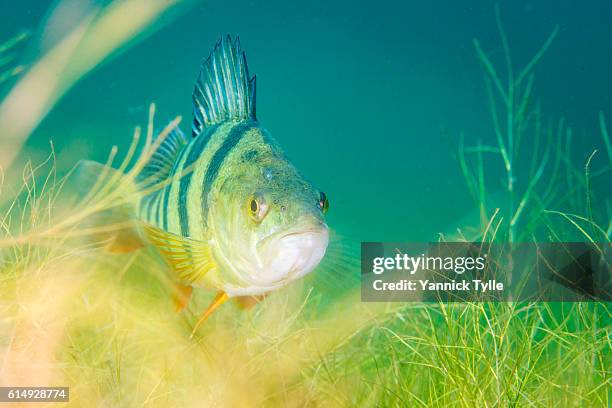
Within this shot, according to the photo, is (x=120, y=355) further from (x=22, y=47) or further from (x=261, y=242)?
(x=22, y=47)

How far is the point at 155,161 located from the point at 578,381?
2.10m

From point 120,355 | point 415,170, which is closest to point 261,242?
point 120,355

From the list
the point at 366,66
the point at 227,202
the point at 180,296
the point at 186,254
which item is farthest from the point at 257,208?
the point at 366,66

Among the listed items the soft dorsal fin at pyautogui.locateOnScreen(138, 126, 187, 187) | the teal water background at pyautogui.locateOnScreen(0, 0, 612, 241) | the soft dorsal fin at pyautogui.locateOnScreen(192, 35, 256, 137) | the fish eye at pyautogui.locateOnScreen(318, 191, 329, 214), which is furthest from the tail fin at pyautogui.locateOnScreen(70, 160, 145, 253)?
the fish eye at pyautogui.locateOnScreen(318, 191, 329, 214)

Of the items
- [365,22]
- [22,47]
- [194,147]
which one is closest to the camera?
[194,147]

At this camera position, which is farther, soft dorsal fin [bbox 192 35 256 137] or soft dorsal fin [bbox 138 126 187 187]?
soft dorsal fin [bbox 138 126 187 187]

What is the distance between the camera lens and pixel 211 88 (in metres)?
2.21

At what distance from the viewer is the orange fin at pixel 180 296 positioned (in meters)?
2.07

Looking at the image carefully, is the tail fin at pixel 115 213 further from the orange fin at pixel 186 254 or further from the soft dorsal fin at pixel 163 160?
the orange fin at pixel 186 254

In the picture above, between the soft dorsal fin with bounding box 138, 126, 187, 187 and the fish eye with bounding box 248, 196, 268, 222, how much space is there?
2.18ft

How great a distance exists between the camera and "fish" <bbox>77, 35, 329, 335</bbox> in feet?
5.77

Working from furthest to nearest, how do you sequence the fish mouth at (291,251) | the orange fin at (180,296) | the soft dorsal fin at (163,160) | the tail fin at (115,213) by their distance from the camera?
the soft dorsal fin at (163,160) → the tail fin at (115,213) → the orange fin at (180,296) → the fish mouth at (291,251)

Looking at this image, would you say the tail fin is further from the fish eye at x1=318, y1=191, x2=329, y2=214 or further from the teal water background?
the fish eye at x1=318, y1=191, x2=329, y2=214

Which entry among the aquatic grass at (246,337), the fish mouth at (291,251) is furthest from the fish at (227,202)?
the aquatic grass at (246,337)
